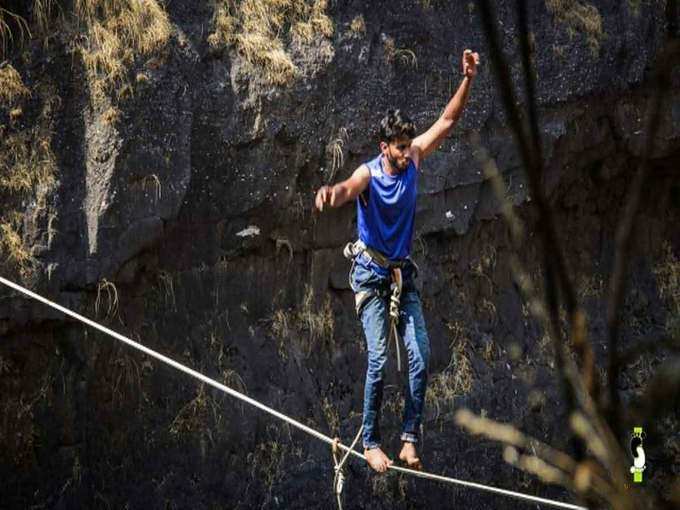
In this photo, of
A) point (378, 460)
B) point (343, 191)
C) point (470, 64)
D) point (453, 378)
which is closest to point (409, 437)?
point (378, 460)

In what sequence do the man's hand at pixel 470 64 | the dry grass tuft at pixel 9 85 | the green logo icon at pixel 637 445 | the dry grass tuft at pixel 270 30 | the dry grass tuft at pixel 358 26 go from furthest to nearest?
the dry grass tuft at pixel 358 26 < the dry grass tuft at pixel 270 30 < the dry grass tuft at pixel 9 85 < the man's hand at pixel 470 64 < the green logo icon at pixel 637 445

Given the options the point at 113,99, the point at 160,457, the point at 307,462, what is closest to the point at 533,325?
the point at 307,462

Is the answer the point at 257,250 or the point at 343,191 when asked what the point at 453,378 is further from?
the point at 343,191

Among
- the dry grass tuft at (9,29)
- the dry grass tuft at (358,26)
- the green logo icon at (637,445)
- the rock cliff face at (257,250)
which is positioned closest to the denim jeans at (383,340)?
the rock cliff face at (257,250)

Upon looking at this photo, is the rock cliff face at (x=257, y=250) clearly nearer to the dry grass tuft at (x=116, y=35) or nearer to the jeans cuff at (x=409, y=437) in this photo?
the dry grass tuft at (x=116, y=35)

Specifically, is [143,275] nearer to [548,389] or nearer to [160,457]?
[160,457]

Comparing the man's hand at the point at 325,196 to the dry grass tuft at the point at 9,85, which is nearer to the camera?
the man's hand at the point at 325,196

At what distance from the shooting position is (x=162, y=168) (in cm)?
779

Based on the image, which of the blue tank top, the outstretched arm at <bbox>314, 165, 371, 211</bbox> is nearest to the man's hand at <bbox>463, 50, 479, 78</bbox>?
the blue tank top

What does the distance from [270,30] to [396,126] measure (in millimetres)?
2746

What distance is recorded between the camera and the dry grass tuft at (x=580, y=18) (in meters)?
10.0

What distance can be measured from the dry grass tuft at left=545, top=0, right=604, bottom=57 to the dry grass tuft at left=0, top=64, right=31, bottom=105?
15.3 ft

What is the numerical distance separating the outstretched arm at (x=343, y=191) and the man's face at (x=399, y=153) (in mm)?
144

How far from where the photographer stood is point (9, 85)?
7227 mm
